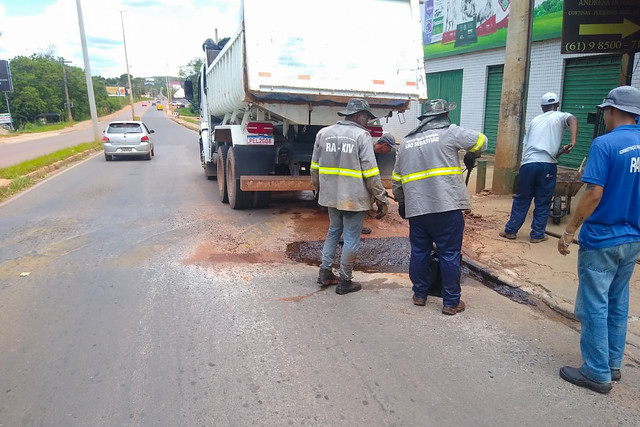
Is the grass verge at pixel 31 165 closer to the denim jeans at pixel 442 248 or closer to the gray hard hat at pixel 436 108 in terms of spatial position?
the denim jeans at pixel 442 248

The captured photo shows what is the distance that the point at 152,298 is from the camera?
4445 millimetres

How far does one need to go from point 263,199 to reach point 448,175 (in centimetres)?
489

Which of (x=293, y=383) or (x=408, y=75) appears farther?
(x=408, y=75)

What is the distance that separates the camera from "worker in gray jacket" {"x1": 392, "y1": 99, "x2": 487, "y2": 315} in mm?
3898

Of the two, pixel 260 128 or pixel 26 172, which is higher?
pixel 260 128

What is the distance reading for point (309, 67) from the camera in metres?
6.48

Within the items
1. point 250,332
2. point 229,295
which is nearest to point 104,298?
point 229,295

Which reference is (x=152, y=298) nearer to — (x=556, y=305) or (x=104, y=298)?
(x=104, y=298)

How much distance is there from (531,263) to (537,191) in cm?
111

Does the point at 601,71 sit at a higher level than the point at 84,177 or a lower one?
higher

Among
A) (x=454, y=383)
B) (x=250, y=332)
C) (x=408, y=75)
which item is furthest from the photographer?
(x=408, y=75)

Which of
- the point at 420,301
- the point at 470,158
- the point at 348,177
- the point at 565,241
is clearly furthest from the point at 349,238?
the point at 565,241

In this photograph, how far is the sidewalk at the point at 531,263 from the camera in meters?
4.21

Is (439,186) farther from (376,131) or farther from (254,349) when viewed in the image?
(376,131)
